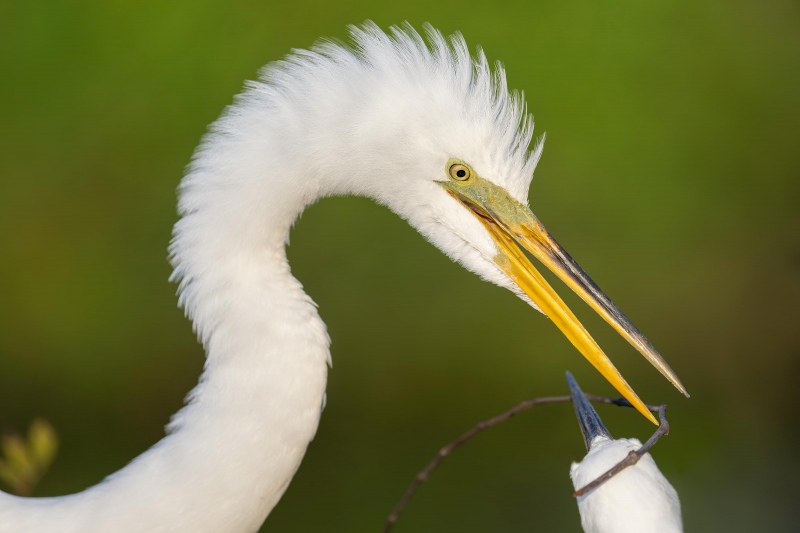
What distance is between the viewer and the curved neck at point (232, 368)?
4.86ft

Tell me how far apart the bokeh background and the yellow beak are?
2051mm

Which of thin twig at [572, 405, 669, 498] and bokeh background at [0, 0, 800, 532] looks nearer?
thin twig at [572, 405, 669, 498]

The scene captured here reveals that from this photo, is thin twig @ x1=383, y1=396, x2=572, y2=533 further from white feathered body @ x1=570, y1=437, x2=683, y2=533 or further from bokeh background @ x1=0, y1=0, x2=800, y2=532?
bokeh background @ x1=0, y1=0, x2=800, y2=532

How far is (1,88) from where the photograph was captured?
393 centimetres

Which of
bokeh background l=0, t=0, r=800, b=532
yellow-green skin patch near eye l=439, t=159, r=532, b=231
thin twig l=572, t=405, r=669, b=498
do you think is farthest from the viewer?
bokeh background l=0, t=0, r=800, b=532

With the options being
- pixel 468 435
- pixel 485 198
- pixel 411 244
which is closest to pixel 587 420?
pixel 468 435

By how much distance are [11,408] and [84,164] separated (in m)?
0.96

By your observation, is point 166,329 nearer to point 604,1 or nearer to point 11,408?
point 11,408

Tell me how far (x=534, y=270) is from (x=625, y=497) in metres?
0.47

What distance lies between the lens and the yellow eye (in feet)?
4.99

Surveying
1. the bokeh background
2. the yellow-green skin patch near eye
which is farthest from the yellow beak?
the bokeh background

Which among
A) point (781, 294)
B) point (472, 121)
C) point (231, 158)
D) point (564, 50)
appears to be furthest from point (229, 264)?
point (781, 294)

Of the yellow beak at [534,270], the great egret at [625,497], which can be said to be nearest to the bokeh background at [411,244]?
the yellow beak at [534,270]

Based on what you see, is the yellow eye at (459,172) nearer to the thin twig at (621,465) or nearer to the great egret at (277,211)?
the great egret at (277,211)
